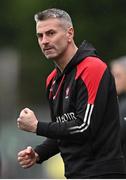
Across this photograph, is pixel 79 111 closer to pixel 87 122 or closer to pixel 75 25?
pixel 87 122

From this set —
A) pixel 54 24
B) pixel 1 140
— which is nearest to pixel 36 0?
pixel 1 140

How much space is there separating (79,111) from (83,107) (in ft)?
0.15

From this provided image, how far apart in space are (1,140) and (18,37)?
10.9 feet

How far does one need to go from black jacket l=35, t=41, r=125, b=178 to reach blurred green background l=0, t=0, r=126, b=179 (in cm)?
903

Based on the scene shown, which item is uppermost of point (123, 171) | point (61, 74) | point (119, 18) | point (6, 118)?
point (61, 74)

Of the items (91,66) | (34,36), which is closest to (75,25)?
(34,36)

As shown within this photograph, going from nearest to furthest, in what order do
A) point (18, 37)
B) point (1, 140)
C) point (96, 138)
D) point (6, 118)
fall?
point (96, 138) → point (1, 140) → point (6, 118) → point (18, 37)

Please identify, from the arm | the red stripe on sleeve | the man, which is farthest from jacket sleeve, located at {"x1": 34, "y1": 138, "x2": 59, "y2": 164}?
the red stripe on sleeve

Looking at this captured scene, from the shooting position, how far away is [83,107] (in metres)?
5.87

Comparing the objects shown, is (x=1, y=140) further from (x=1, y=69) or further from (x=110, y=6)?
(x=110, y=6)

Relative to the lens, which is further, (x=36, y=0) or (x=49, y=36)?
(x=36, y=0)

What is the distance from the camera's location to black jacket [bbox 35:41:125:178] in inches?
231

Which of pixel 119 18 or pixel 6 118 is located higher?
pixel 119 18

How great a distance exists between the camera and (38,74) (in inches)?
651
